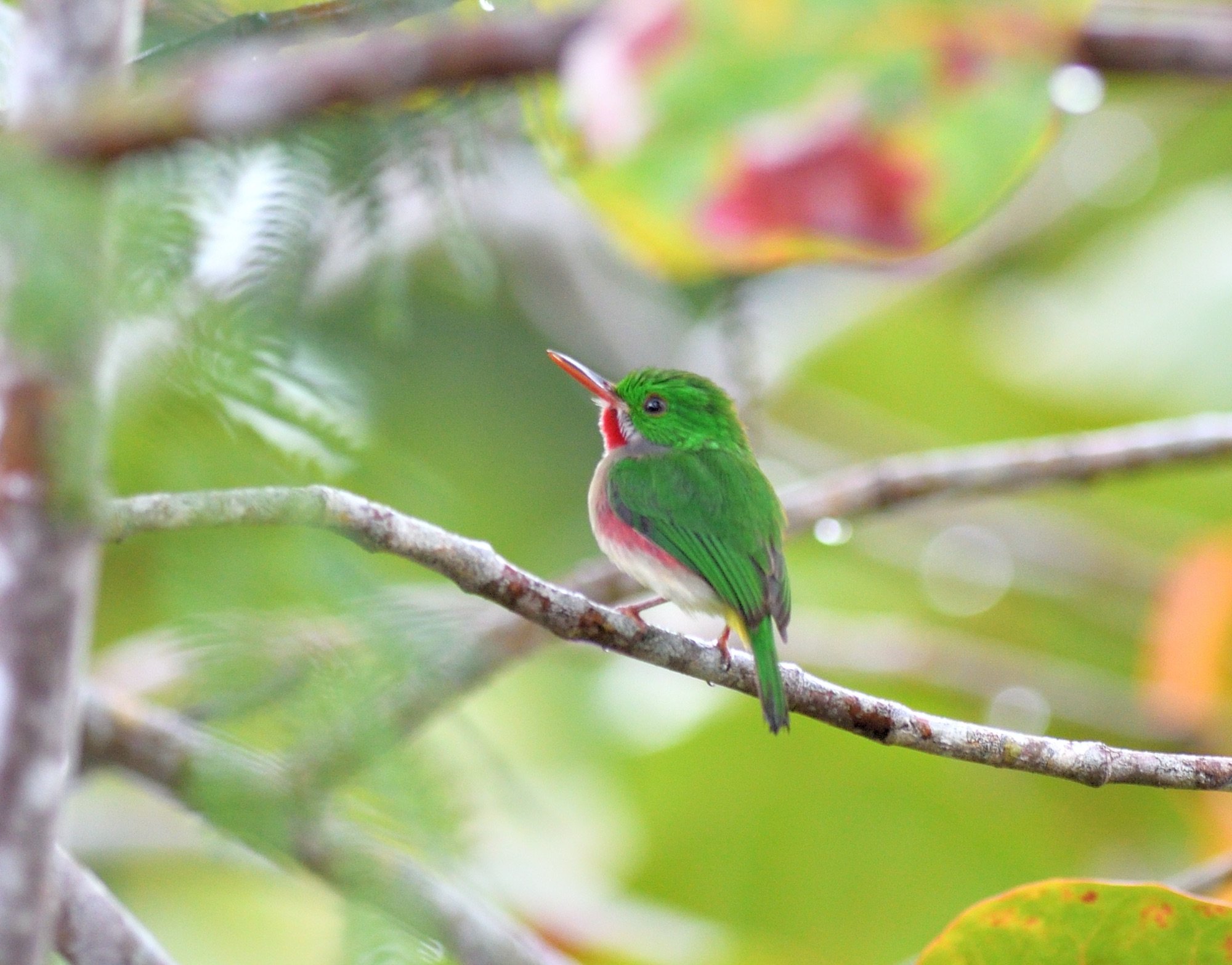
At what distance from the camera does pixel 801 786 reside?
13.3 feet

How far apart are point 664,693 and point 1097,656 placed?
5.02ft

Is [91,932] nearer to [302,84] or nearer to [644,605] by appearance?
[644,605]

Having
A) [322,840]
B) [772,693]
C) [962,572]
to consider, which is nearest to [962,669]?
[962,572]

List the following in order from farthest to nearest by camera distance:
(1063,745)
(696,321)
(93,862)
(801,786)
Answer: (696,321) < (801,786) < (93,862) < (1063,745)

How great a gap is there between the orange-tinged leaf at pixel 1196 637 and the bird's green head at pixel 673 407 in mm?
1743

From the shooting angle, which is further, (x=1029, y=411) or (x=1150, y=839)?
(x=1029, y=411)

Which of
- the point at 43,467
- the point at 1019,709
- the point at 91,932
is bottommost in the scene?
the point at 1019,709

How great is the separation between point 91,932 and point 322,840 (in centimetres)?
99

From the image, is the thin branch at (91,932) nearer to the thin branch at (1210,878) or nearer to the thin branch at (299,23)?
the thin branch at (299,23)

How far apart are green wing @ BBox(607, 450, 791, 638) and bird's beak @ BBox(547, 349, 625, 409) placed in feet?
0.48

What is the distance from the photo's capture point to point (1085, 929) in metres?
1.49

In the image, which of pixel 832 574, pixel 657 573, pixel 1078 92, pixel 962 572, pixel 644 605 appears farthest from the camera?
pixel 832 574

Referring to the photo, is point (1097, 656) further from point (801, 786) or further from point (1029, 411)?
point (801, 786)

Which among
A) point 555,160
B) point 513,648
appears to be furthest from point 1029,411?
point 555,160
